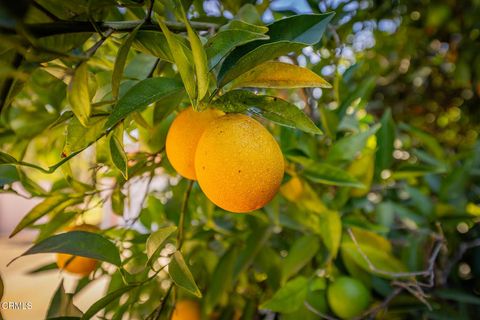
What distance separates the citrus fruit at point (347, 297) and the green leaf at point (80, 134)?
43cm

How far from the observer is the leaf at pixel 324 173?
1.70 feet

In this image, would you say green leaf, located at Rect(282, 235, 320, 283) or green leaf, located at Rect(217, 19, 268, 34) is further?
green leaf, located at Rect(282, 235, 320, 283)

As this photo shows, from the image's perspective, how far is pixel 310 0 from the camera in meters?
0.69

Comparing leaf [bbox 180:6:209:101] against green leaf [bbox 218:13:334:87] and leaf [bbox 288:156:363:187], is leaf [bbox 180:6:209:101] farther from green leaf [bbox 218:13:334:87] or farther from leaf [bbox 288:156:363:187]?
leaf [bbox 288:156:363:187]

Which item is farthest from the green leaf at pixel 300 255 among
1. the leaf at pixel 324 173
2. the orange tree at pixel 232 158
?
the leaf at pixel 324 173

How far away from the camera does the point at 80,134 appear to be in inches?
14.7

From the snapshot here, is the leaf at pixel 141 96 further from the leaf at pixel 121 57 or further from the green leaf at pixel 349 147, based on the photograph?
the green leaf at pixel 349 147

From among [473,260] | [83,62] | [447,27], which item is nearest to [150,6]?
[83,62]

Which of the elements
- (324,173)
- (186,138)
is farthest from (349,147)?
(186,138)

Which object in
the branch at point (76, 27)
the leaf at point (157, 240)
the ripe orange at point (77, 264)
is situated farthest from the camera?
the ripe orange at point (77, 264)

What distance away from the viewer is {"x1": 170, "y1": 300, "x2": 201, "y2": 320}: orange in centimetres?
64

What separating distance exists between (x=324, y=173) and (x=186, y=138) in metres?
0.23

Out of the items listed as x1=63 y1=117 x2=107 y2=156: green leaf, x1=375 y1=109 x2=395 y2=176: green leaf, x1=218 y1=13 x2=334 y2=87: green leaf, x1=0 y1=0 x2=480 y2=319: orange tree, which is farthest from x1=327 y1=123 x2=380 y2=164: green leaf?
x1=63 y1=117 x2=107 y2=156: green leaf

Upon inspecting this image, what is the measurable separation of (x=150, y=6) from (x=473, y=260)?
0.81 metres
